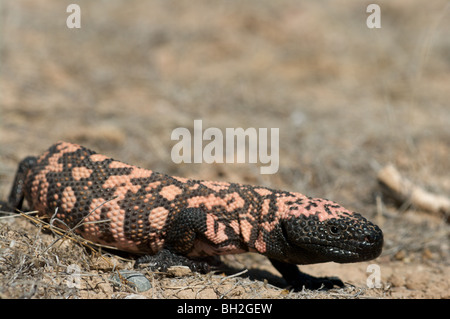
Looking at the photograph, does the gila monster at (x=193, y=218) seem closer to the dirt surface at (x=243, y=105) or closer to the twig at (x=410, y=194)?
the dirt surface at (x=243, y=105)

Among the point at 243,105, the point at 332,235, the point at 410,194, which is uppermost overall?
the point at 243,105

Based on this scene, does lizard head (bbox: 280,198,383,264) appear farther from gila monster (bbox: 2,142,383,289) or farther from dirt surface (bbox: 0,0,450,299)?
dirt surface (bbox: 0,0,450,299)

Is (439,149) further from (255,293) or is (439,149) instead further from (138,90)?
(138,90)

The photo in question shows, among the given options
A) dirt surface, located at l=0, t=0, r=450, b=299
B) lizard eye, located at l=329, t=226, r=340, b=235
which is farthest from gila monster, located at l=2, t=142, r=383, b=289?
dirt surface, located at l=0, t=0, r=450, b=299

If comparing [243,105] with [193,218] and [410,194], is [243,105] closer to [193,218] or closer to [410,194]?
[410,194]

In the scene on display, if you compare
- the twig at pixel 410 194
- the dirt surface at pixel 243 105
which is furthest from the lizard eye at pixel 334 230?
the twig at pixel 410 194

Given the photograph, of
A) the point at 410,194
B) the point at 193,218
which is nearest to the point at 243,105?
the point at 410,194

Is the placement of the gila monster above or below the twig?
above
